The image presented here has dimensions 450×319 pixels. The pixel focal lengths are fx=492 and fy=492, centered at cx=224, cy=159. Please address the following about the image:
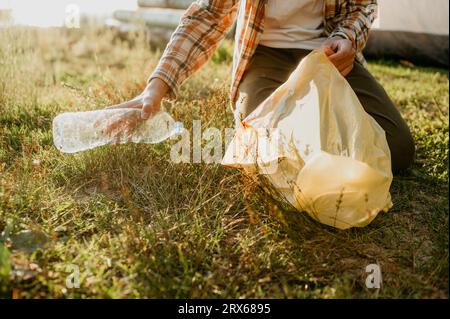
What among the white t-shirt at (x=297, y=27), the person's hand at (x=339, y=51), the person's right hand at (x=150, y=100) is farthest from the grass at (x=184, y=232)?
the person's hand at (x=339, y=51)

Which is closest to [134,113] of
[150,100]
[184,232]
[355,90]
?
[150,100]

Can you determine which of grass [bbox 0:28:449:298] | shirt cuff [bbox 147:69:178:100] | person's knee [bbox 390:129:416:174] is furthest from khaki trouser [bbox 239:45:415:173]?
shirt cuff [bbox 147:69:178:100]

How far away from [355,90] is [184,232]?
3.48 feet

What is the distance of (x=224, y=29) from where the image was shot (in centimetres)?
230

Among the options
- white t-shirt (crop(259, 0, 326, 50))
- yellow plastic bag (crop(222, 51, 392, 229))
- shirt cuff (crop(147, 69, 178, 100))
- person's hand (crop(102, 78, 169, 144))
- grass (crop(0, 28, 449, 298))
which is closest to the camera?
grass (crop(0, 28, 449, 298))

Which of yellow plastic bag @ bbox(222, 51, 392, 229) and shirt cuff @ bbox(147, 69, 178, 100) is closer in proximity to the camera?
yellow plastic bag @ bbox(222, 51, 392, 229)

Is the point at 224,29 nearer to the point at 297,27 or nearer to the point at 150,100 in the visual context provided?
the point at 297,27

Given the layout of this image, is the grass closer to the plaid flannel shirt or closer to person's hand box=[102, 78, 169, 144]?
person's hand box=[102, 78, 169, 144]

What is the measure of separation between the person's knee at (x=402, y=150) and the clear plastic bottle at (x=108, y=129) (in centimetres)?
93

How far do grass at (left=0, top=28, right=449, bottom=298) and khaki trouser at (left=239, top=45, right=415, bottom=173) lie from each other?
15cm

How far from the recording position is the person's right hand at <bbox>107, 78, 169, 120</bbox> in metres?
1.95
